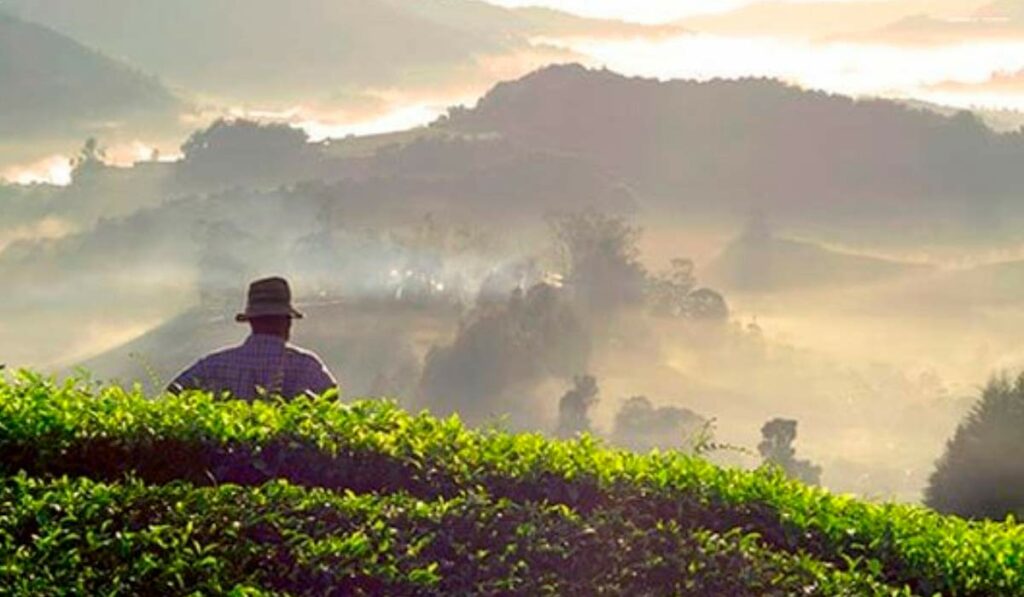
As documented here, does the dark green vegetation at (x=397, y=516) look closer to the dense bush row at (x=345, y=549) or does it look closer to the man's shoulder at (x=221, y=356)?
the dense bush row at (x=345, y=549)

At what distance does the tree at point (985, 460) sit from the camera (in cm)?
5406

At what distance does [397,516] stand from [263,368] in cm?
472

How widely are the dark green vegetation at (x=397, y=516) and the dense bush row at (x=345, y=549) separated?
0.01m

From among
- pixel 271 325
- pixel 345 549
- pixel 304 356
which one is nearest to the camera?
pixel 345 549

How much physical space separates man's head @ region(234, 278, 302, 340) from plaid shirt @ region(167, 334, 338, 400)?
10.6 inches

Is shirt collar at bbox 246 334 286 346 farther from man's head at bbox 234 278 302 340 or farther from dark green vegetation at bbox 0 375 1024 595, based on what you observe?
dark green vegetation at bbox 0 375 1024 595

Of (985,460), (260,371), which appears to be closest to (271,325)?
(260,371)

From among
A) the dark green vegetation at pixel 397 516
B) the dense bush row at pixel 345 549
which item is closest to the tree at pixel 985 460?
the dark green vegetation at pixel 397 516

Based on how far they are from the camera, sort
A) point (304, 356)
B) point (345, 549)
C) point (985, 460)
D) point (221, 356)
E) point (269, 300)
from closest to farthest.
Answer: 1. point (345, 549)
2. point (221, 356)
3. point (304, 356)
4. point (269, 300)
5. point (985, 460)

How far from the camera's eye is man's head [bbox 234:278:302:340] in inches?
543

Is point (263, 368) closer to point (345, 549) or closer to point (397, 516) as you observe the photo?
point (397, 516)

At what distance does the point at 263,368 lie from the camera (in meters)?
13.2

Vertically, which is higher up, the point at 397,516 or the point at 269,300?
the point at 269,300

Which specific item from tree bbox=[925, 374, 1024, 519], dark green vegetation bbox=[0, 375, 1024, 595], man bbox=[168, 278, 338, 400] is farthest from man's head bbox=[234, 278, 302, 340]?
tree bbox=[925, 374, 1024, 519]
